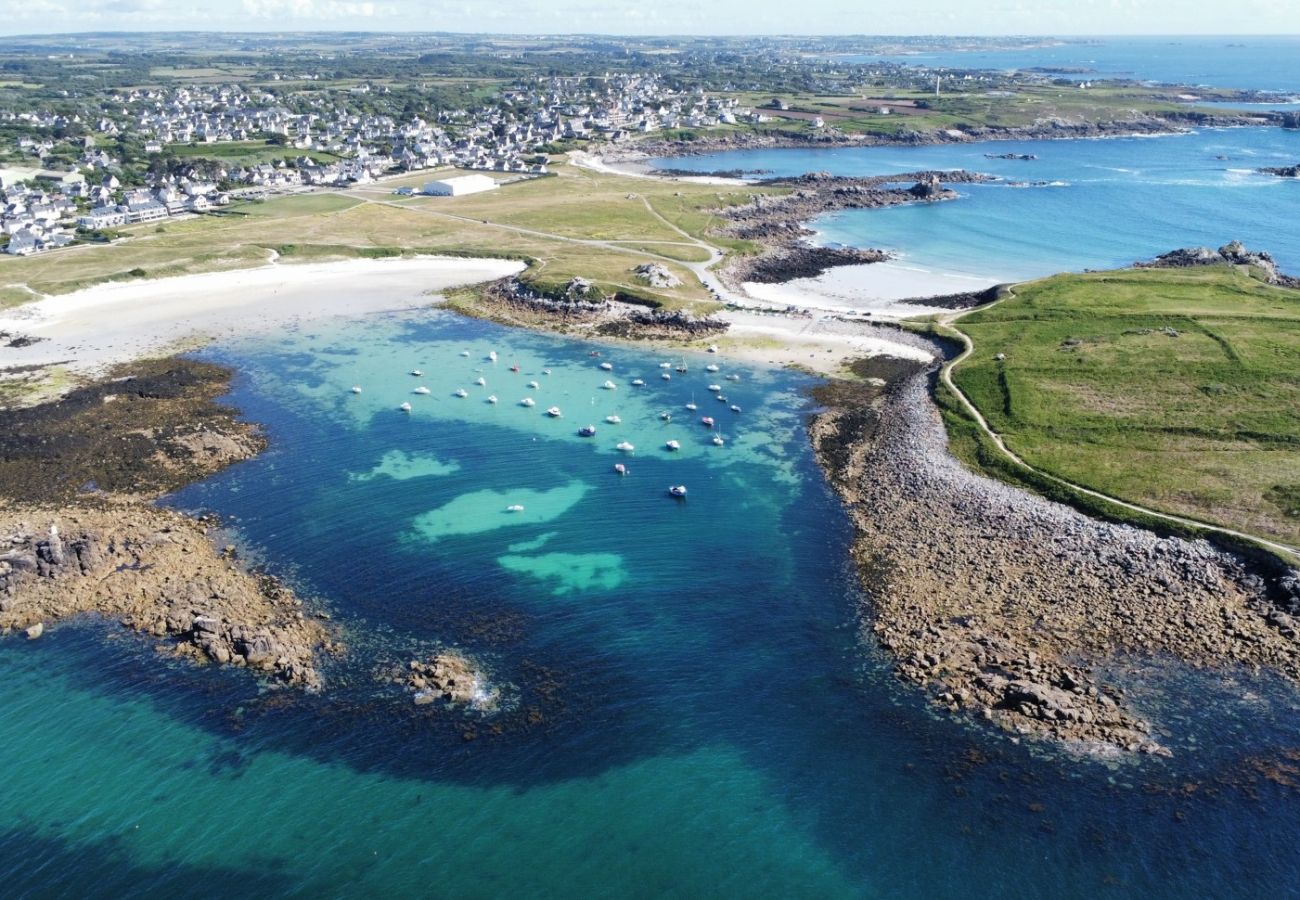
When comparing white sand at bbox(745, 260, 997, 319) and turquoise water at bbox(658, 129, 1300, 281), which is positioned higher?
turquoise water at bbox(658, 129, 1300, 281)

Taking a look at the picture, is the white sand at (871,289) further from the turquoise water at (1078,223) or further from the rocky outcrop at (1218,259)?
the rocky outcrop at (1218,259)

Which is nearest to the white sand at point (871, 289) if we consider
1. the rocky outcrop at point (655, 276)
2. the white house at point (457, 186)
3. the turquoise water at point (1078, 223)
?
the turquoise water at point (1078, 223)

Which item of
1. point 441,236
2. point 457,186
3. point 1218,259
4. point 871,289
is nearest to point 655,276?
point 871,289

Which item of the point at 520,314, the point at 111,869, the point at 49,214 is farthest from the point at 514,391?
the point at 49,214

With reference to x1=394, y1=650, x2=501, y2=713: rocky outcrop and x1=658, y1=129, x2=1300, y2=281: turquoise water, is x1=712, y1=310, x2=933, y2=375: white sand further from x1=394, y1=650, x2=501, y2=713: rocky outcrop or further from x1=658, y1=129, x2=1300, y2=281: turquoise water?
x1=394, y1=650, x2=501, y2=713: rocky outcrop

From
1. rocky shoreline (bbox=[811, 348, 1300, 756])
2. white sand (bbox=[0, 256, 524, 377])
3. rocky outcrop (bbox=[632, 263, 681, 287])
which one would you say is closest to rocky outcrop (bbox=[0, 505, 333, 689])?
rocky shoreline (bbox=[811, 348, 1300, 756])
